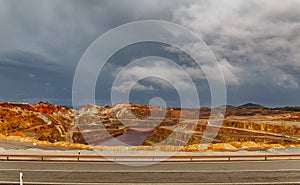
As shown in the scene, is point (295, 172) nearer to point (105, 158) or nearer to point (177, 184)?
point (177, 184)

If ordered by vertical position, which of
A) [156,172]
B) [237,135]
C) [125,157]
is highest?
[237,135]

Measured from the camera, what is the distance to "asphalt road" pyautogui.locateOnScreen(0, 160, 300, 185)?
15648mm

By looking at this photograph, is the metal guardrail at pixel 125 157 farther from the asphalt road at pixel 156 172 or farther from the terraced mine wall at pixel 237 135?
the terraced mine wall at pixel 237 135

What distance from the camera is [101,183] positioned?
1516 cm

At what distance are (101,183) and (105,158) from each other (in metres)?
8.10

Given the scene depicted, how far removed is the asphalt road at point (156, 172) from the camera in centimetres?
1565

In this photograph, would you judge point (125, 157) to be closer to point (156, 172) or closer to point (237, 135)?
point (156, 172)

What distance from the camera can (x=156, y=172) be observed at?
59.1 feet

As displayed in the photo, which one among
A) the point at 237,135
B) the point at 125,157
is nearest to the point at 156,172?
the point at 125,157

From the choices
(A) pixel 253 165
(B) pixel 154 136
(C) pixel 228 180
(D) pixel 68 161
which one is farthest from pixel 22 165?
(B) pixel 154 136

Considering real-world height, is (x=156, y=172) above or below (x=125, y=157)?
below

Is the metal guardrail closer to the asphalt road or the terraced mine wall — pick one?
the asphalt road

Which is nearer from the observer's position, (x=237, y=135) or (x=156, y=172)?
(x=156, y=172)

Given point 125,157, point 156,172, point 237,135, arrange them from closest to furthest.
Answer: point 156,172
point 125,157
point 237,135
